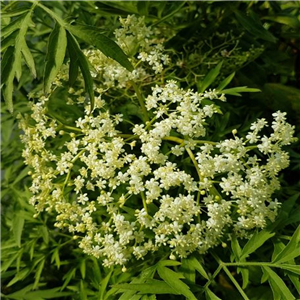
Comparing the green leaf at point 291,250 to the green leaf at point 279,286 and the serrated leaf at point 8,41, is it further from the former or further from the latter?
the serrated leaf at point 8,41

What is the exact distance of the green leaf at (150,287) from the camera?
958mm

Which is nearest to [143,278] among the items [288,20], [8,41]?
[8,41]

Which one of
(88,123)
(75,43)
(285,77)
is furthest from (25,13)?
(285,77)

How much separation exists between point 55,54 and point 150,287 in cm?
45

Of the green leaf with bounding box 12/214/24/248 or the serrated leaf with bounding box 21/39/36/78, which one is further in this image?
the green leaf with bounding box 12/214/24/248

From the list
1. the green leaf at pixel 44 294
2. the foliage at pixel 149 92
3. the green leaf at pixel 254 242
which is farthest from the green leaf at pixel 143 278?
the green leaf at pixel 44 294

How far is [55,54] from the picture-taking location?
37.5 inches

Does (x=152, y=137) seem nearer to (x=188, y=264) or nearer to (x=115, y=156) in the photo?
(x=115, y=156)

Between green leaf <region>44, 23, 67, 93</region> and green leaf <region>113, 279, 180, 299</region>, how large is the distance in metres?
0.37

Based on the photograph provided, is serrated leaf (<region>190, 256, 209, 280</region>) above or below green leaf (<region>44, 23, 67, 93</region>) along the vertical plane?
below

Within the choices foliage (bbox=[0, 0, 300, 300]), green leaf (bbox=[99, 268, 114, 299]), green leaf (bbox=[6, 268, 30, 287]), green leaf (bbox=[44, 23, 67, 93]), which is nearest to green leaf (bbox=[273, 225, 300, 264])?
foliage (bbox=[0, 0, 300, 300])

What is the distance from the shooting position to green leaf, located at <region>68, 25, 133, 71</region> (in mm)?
957

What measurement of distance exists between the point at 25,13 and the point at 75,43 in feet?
0.45

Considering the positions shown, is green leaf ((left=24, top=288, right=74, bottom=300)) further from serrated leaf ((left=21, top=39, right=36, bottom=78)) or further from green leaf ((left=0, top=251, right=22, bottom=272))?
serrated leaf ((left=21, top=39, right=36, bottom=78))
